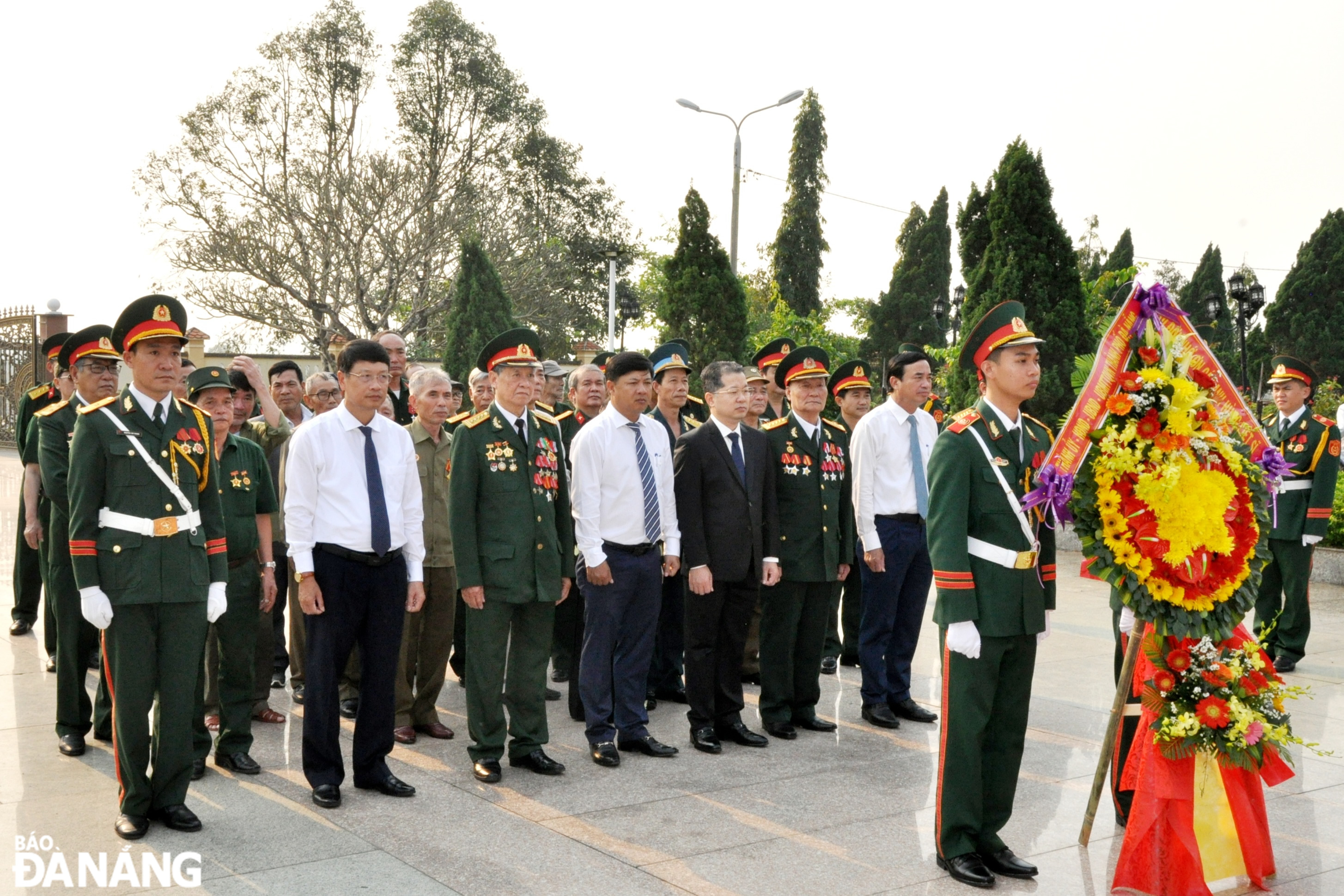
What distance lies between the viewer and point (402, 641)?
6.33m

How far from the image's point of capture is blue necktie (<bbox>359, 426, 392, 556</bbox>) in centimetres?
520

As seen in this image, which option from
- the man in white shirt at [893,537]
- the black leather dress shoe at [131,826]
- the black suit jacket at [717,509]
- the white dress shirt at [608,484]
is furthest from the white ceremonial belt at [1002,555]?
the black leather dress shoe at [131,826]

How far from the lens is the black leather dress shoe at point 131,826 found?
463 cm

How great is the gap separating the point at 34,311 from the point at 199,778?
22.9 metres

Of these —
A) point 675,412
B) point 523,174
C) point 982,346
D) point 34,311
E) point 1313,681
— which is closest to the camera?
point 982,346

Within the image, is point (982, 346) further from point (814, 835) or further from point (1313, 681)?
point (1313, 681)

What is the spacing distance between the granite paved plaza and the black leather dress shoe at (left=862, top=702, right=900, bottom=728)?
0.07 meters

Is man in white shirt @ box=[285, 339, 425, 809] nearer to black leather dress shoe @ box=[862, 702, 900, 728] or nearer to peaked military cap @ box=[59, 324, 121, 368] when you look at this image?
peaked military cap @ box=[59, 324, 121, 368]

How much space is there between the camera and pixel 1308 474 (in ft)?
28.1

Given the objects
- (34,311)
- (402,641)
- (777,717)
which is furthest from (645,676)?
(34,311)

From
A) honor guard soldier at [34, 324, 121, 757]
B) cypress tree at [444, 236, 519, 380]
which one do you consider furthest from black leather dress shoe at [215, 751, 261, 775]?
cypress tree at [444, 236, 519, 380]

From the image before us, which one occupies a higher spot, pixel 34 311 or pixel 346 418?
pixel 34 311

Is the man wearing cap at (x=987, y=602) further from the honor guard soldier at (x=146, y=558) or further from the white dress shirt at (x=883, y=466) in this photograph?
the honor guard soldier at (x=146, y=558)

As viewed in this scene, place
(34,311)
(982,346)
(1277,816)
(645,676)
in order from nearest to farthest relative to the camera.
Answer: (982,346)
(1277,816)
(645,676)
(34,311)
